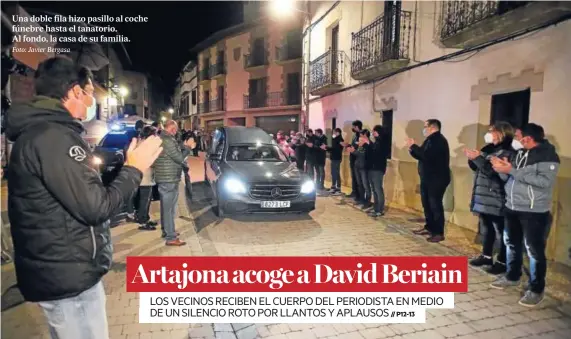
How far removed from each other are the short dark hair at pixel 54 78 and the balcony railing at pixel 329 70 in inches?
445

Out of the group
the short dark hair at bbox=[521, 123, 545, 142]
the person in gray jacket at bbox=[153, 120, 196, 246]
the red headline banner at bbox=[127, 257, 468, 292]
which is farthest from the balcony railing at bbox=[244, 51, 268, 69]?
the short dark hair at bbox=[521, 123, 545, 142]

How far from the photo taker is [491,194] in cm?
459

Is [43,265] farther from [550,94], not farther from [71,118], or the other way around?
[550,94]

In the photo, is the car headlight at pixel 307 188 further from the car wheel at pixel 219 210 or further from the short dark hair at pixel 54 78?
the short dark hair at pixel 54 78

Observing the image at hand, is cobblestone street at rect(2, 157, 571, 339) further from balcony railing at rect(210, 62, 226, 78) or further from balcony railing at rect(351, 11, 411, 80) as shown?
balcony railing at rect(210, 62, 226, 78)

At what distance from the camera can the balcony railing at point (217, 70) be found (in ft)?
99.3

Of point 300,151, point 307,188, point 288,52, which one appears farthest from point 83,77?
point 288,52

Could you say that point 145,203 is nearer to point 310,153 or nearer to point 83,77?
point 83,77

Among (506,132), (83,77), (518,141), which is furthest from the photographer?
(506,132)

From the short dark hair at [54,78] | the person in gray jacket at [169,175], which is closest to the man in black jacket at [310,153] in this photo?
the person in gray jacket at [169,175]

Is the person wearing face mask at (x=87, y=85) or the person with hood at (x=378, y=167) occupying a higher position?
the person wearing face mask at (x=87, y=85)

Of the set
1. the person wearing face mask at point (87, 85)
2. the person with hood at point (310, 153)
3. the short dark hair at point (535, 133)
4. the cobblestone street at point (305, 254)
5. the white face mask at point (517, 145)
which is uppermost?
the person wearing face mask at point (87, 85)

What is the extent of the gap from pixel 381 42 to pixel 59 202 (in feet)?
31.3

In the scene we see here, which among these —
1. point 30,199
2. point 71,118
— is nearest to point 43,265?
point 30,199
